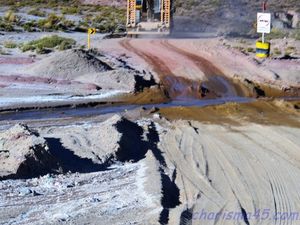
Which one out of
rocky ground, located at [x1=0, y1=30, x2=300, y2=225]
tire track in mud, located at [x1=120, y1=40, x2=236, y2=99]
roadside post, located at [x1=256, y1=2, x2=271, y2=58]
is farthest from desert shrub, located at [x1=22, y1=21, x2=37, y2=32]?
roadside post, located at [x1=256, y1=2, x2=271, y2=58]

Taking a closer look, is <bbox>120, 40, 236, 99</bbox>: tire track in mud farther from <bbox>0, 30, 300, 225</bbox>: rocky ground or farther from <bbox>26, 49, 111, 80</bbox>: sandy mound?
<bbox>26, 49, 111, 80</bbox>: sandy mound

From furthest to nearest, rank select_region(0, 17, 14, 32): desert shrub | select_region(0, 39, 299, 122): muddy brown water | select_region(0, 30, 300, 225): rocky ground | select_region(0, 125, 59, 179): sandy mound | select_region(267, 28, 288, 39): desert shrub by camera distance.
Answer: select_region(0, 17, 14, 32): desert shrub → select_region(267, 28, 288, 39): desert shrub → select_region(0, 39, 299, 122): muddy brown water → select_region(0, 125, 59, 179): sandy mound → select_region(0, 30, 300, 225): rocky ground

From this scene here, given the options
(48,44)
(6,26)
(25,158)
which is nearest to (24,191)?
(25,158)

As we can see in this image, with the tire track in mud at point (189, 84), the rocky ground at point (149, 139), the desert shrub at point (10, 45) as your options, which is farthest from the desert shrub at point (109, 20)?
the tire track in mud at point (189, 84)

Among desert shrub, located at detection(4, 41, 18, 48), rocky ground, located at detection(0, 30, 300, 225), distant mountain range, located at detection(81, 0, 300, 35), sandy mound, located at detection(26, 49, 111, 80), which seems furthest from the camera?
distant mountain range, located at detection(81, 0, 300, 35)

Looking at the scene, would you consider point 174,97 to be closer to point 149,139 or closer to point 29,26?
point 149,139

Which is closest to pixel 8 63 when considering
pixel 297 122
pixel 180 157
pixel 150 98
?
pixel 150 98
